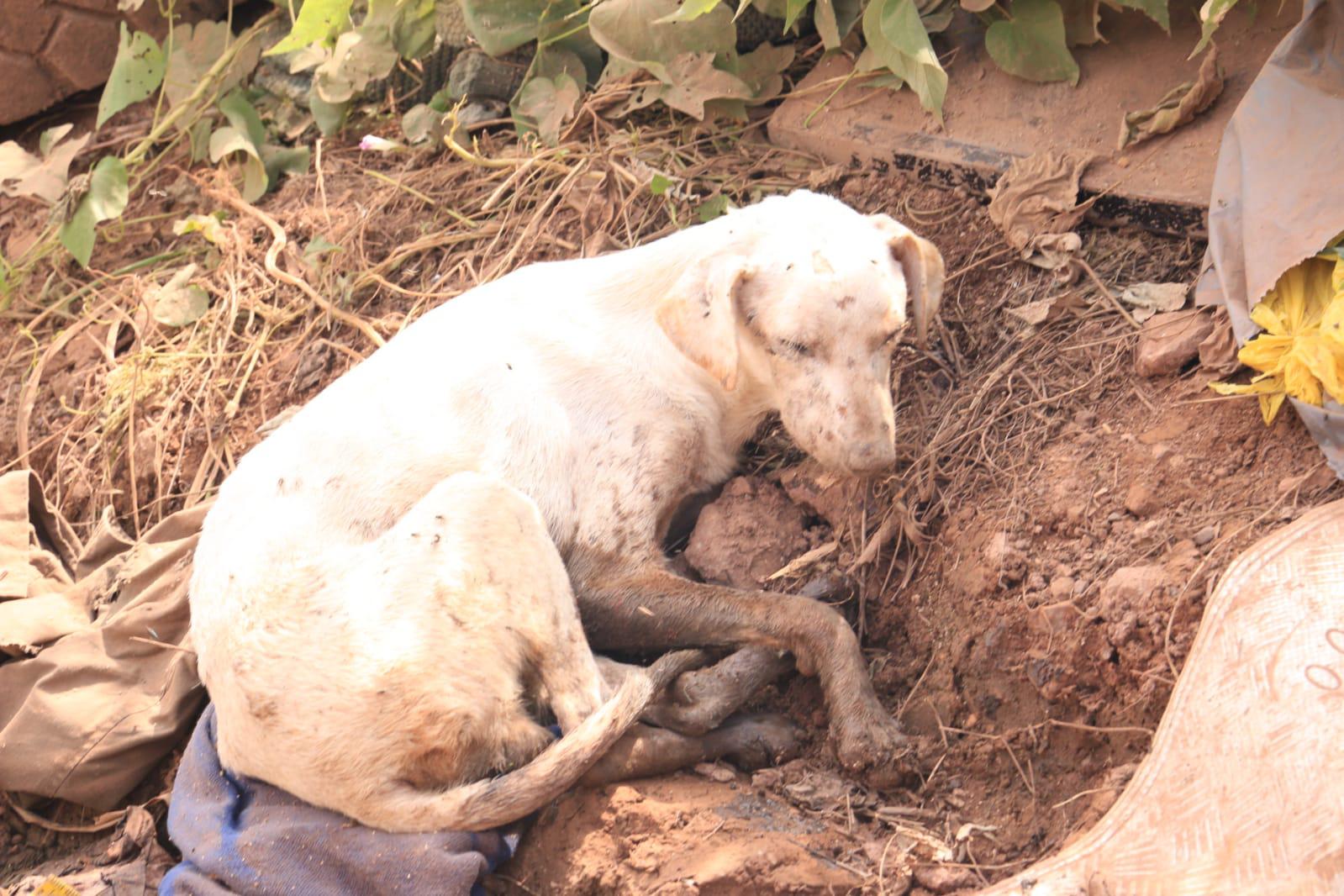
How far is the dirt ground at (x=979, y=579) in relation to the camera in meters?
2.70

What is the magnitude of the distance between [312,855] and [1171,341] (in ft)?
8.23

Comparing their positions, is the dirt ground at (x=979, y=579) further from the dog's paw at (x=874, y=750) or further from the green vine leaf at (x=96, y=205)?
the green vine leaf at (x=96, y=205)

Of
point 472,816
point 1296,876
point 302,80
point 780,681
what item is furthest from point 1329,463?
point 302,80

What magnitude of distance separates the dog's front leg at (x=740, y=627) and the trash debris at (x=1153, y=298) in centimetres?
125

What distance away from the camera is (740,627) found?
10.5ft

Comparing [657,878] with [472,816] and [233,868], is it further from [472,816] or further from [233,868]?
[233,868]

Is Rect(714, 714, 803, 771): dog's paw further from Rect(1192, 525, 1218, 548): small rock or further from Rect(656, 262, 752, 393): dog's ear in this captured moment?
Rect(1192, 525, 1218, 548): small rock

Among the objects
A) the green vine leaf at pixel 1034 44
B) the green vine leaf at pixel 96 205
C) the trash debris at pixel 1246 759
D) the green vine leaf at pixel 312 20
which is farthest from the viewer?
the green vine leaf at pixel 96 205

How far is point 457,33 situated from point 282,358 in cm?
159

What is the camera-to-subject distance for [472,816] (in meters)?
2.78

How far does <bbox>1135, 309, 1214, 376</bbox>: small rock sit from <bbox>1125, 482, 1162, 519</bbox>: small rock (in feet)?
1.32

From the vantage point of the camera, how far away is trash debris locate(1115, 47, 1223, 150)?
3.55m

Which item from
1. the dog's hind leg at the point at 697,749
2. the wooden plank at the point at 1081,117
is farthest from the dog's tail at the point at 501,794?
the wooden plank at the point at 1081,117

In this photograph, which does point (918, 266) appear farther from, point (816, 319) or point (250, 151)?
point (250, 151)
